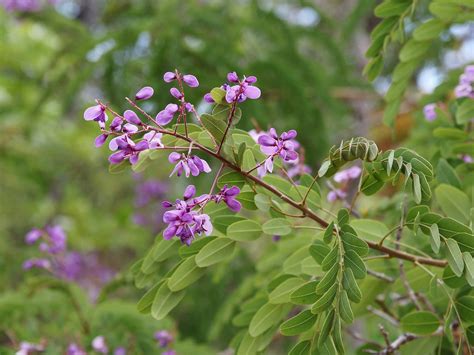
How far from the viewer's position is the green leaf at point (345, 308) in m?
0.86

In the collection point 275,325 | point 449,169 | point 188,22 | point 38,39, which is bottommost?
point 275,325

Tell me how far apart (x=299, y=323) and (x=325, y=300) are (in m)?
0.08

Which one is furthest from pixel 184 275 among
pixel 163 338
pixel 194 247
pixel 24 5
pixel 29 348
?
pixel 24 5

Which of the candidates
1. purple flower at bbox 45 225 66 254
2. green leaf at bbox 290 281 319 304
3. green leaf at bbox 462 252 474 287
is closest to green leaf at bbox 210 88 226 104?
green leaf at bbox 290 281 319 304

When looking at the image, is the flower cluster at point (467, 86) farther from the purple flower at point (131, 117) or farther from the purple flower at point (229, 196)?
the purple flower at point (131, 117)

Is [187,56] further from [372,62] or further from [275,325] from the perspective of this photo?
[275,325]

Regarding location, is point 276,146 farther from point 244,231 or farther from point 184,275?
point 184,275

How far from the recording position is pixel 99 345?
5.24 ft

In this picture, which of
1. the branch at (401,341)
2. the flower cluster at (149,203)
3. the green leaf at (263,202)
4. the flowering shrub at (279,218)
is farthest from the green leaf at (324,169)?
the flower cluster at (149,203)

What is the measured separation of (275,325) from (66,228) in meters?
3.81

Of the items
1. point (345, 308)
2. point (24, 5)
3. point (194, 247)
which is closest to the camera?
point (345, 308)

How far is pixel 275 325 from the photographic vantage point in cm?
114

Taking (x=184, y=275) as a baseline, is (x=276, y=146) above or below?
above

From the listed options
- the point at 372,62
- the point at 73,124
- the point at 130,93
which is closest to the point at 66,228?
the point at 73,124
